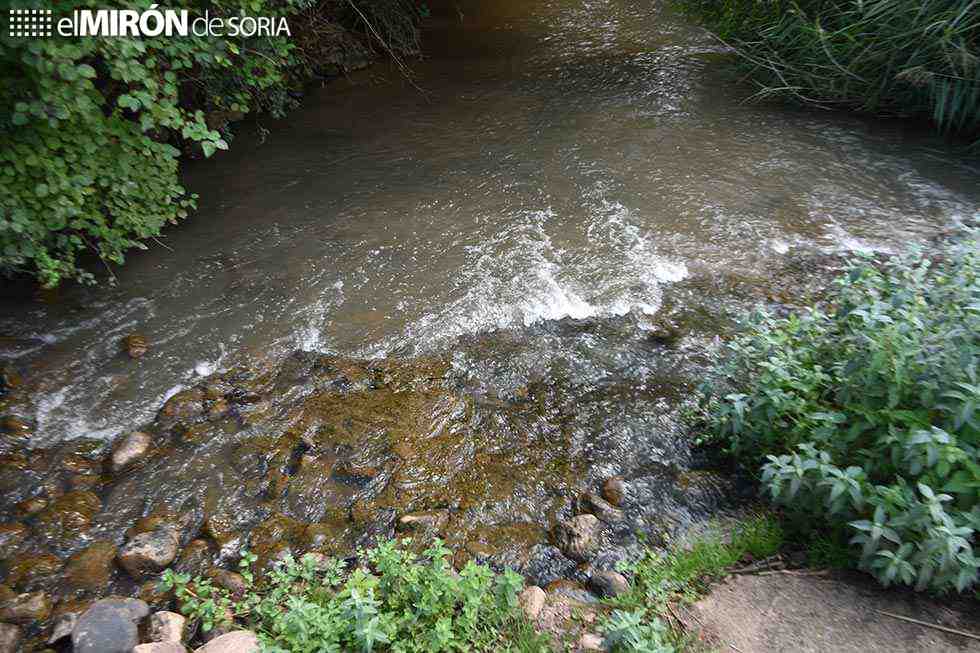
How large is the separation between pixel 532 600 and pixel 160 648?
155 centimetres

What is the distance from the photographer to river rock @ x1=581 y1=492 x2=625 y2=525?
3207mm

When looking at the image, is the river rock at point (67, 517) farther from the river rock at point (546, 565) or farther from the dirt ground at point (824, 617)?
the dirt ground at point (824, 617)

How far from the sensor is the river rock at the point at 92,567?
2953 millimetres

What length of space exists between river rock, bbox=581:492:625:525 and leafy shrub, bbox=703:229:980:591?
72 cm

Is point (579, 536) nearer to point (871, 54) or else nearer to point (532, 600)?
point (532, 600)

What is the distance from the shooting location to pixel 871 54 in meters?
6.39

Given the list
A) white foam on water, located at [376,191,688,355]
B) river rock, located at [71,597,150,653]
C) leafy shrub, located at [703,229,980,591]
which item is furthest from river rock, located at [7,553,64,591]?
leafy shrub, located at [703,229,980,591]

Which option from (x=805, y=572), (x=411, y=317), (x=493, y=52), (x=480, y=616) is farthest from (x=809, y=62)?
(x=480, y=616)

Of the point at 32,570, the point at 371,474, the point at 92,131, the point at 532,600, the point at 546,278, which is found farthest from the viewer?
the point at 546,278

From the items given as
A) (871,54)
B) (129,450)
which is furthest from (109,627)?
(871,54)

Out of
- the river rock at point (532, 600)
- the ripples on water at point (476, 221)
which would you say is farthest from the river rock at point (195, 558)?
the river rock at point (532, 600)

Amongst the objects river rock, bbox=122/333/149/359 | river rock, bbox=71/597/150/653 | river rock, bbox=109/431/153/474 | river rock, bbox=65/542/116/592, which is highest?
river rock, bbox=122/333/149/359

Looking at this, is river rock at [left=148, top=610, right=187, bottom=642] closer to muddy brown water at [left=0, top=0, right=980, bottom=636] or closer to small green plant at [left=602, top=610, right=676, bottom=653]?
muddy brown water at [left=0, top=0, right=980, bottom=636]

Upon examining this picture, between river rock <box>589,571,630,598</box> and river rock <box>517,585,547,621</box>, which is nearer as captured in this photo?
river rock <box>517,585,547,621</box>
